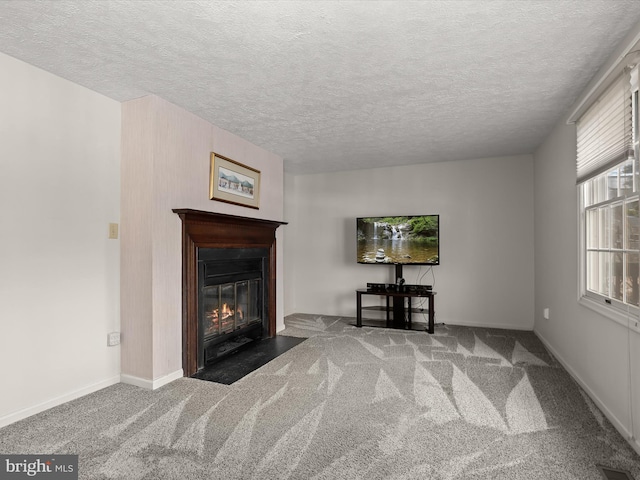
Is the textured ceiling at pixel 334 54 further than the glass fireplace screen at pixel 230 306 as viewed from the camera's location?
No

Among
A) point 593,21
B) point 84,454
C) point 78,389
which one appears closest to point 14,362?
point 78,389

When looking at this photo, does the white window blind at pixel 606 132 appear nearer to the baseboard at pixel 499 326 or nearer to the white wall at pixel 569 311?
the white wall at pixel 569 311

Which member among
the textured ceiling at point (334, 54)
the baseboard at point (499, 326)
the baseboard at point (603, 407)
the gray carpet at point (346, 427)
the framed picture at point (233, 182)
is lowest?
the baseboard at point (499, 326)

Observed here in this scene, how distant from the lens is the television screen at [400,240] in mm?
5078

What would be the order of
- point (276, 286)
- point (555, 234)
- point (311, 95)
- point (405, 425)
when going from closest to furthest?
point (405, 425) → point (311, 95) → point (555, 234) → point (276, 286)

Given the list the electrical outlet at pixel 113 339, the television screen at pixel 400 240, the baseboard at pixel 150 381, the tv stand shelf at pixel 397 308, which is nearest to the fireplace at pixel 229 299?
the baseboard at pixel 150 381

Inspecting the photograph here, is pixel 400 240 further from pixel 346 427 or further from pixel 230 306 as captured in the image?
pixel 346 427

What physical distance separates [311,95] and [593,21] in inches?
72.9

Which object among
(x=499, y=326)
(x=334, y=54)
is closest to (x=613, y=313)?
(x=334, y=54)

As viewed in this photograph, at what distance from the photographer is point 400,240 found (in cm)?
523

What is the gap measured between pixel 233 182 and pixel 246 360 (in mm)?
Result: 1842

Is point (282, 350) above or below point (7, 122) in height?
below

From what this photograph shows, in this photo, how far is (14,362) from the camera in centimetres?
238

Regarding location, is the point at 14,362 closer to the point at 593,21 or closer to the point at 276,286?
the point at 276,286
